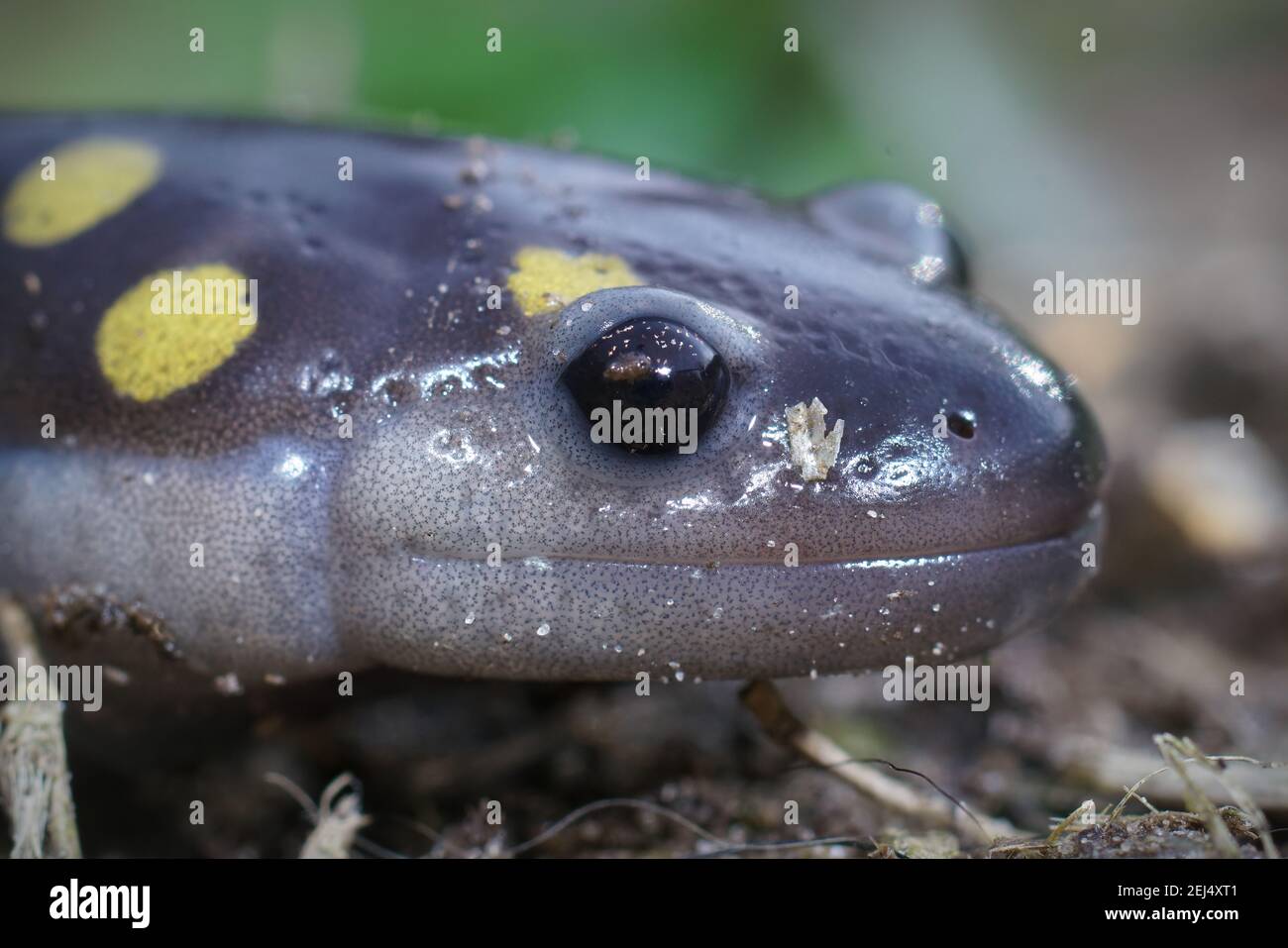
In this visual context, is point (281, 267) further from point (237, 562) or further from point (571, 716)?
point (571, 716)

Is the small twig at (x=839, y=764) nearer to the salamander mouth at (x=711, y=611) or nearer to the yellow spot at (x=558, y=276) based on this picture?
the salamander mouth at (x=711, y=611)

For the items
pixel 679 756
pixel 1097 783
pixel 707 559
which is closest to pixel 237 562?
pixel 707 559

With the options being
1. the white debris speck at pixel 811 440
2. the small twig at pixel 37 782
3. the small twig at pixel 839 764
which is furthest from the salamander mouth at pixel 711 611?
the small twig at pixel 37 782

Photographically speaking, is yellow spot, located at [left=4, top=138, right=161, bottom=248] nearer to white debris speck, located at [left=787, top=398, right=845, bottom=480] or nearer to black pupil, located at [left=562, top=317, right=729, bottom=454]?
black pupil, located at [left=562, top=317, right=729, bottom=454]

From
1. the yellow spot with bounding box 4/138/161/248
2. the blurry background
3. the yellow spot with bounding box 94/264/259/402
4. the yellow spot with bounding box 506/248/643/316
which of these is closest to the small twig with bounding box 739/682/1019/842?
the blurry background

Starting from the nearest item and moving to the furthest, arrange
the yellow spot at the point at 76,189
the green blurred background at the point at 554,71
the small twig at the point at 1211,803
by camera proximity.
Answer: the small twig at the point at 1211,803 < the yellow spot at the point at 76,189 < the green blurred background at the point at 554,71

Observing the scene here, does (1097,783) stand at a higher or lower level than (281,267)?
lower
